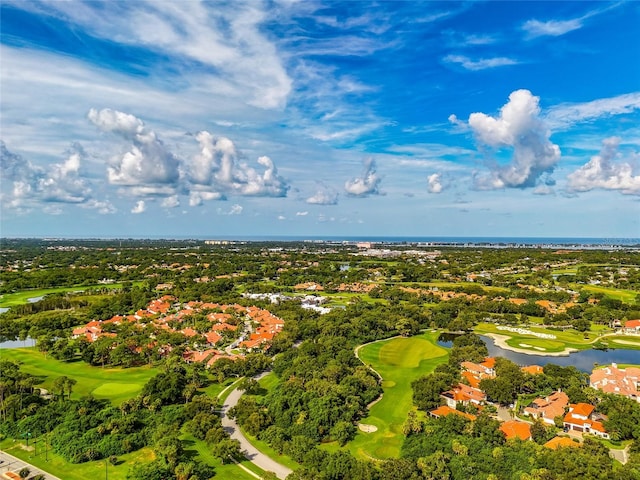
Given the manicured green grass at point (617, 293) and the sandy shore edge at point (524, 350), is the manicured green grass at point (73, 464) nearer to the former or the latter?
the sandy shore edge at point (524, 350)

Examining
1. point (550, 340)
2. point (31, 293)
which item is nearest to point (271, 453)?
point (550, 340)

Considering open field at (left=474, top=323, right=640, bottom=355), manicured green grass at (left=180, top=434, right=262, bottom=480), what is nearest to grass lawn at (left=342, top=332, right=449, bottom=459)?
manicured green grass at (left=180, top=434, right=262, bottom=480)

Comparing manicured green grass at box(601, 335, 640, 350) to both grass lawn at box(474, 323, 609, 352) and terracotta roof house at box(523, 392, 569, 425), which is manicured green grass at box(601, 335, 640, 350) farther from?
terracotta roof house at box(523, 392, 569, 425)

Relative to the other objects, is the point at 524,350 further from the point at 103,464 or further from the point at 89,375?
the point at 89,375

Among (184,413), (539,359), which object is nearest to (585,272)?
(539,359)

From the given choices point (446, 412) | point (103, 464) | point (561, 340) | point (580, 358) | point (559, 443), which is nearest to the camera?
point (103, 464)

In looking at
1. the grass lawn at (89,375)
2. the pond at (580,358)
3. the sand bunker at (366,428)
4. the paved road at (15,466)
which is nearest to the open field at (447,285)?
the pond at (580,358)

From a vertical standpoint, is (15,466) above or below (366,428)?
below
